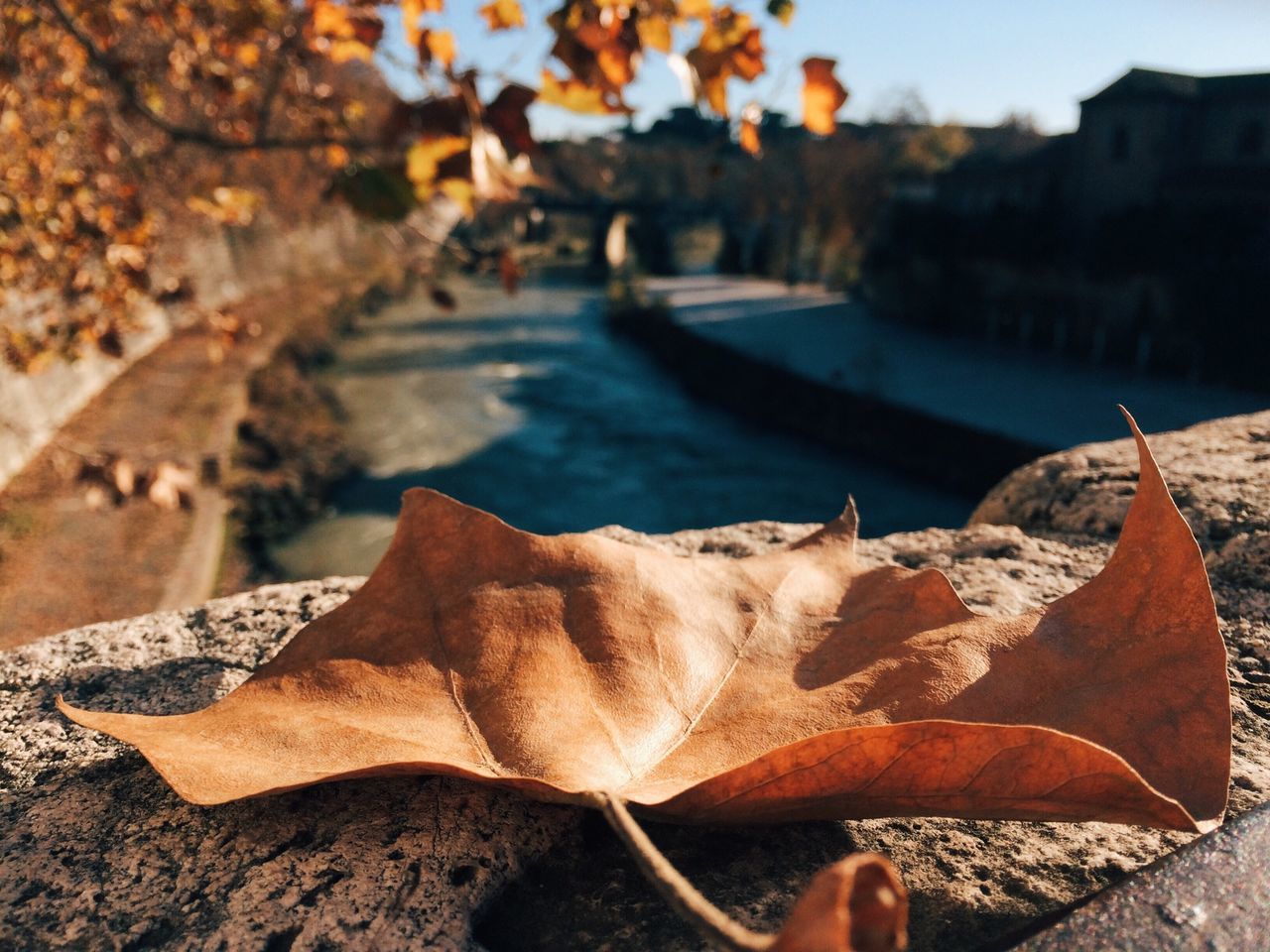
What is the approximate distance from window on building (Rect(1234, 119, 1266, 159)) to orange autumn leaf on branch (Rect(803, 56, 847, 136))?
90.7 ft

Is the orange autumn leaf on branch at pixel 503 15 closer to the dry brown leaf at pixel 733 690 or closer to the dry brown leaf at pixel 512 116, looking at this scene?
the dry brown leaf at pixel 512 116

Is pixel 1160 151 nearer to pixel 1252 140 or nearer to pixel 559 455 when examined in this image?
pixel 1252 140

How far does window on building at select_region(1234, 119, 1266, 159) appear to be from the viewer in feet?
77.7

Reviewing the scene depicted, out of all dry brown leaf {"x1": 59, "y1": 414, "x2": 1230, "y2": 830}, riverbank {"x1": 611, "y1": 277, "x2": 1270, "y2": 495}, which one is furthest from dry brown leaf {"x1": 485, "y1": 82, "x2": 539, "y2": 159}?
riverbank {"x1": 611, "y1": 277, "x2": 1270, "y2": 495}

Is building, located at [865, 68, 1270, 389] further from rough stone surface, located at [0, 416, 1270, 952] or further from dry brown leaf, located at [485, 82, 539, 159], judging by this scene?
rough stone surface, located at [0, 416, 1270, 952]

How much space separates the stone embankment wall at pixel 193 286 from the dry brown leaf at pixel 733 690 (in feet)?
7.65

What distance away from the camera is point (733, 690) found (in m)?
0.90

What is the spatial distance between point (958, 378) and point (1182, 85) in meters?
10.7

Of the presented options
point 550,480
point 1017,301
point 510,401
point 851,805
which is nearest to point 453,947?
point 851,805

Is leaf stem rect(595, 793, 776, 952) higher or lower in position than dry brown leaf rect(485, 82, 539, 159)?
lower

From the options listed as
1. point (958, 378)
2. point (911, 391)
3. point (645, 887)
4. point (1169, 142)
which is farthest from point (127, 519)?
point (1169, 142)

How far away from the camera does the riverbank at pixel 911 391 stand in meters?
18.1

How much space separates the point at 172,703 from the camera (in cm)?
108

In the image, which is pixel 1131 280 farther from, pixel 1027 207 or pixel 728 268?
pixel 728 268
